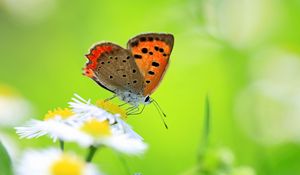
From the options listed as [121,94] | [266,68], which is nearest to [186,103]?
[266,68]

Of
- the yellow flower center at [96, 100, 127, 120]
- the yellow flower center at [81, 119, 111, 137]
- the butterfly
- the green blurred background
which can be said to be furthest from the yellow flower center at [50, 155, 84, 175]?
the green blurred background

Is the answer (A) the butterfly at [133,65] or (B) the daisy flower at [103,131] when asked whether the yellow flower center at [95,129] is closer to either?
(B) the daisy flower at [103,131]

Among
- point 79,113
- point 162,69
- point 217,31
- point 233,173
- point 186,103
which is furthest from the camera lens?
point 186,103

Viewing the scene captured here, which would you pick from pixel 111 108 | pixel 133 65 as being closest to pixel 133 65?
pixel 133 65

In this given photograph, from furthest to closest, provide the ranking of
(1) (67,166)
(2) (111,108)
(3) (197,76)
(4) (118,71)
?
1. (3) (197,76)
2. (4) (118,71)
3. (2) (111,108)
4. (1) (67,166)

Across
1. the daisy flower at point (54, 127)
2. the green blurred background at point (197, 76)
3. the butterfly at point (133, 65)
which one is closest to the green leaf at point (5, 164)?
the daisy flower at point (54, 127)

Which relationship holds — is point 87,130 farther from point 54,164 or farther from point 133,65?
point 133,65

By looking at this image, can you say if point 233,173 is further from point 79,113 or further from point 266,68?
point 266,68
